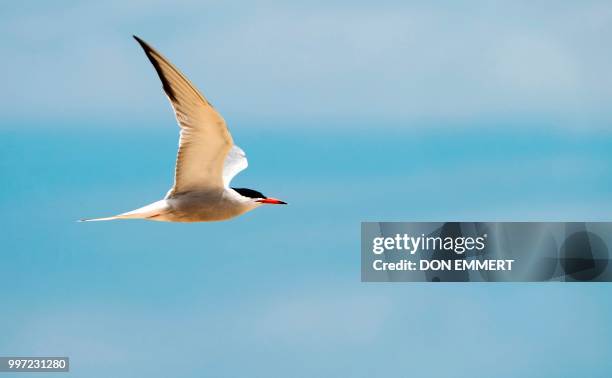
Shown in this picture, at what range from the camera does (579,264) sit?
1105 cm

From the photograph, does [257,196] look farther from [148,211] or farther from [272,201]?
[148,211]

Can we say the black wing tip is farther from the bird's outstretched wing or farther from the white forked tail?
the white forked tail

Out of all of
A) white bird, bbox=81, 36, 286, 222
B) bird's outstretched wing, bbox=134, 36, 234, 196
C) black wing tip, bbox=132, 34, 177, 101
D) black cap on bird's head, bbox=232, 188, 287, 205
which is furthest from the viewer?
black cap on bird's head, bbox=232, 188, 287, 205

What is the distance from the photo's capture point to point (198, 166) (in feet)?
29.8

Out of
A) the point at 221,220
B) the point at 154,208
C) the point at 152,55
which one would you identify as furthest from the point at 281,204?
the point at 152,55

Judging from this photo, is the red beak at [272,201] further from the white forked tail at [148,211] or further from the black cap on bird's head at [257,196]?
the white forked tail at [148,211]

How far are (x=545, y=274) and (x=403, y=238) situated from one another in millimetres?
1573

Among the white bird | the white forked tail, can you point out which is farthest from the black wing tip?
the white forked tail

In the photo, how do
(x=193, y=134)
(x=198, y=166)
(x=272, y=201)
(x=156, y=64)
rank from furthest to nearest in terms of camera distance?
(x=272, y=201)
(x=198, y=166)
(x=193, y=134)
(x=156, y=64)

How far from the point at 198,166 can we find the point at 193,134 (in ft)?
1.39

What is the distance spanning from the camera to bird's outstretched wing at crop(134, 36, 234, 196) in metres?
8.18

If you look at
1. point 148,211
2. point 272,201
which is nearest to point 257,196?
point 272,201

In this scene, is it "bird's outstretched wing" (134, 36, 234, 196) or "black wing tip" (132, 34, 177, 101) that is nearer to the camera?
"black wing tip" (132, 34, 177, 101)

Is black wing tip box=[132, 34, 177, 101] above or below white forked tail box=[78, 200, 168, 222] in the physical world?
above
